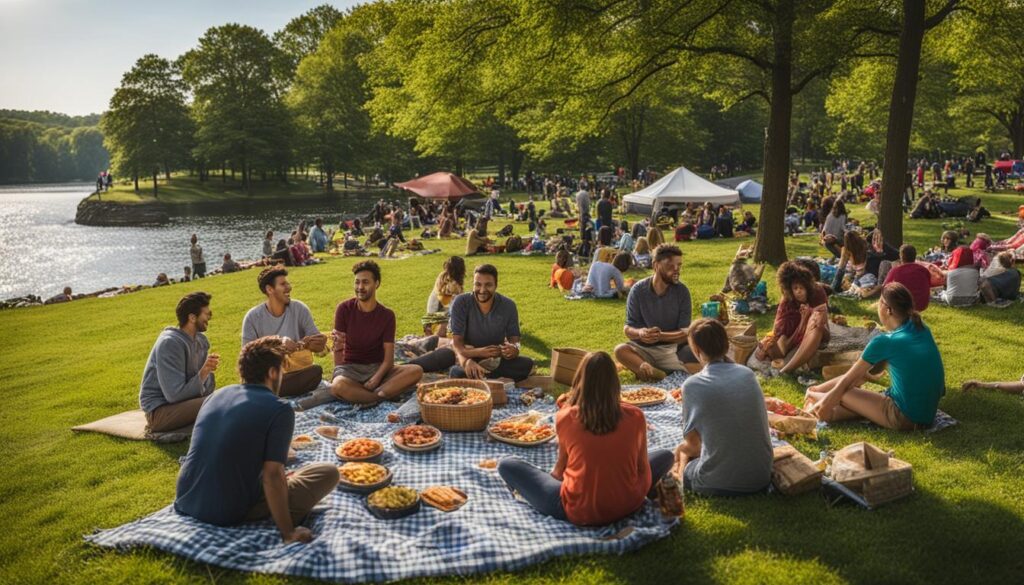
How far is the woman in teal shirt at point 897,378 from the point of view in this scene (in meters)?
6.04

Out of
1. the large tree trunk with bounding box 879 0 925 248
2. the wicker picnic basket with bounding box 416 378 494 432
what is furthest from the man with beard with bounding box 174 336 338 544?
the large tree trunk with bounding box 879 0 925 248

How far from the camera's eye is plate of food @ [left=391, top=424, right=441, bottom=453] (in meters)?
6.22

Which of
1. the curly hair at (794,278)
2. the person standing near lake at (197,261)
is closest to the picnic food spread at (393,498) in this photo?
the curly hair at (794,278)

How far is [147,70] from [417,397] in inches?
2643

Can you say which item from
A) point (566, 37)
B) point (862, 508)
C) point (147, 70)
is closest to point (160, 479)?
point (862, 508)

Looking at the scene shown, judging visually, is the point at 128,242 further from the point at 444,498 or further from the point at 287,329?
the point at 444,498

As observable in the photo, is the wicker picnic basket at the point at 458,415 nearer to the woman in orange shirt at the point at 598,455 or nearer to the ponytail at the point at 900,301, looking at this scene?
the woman in orange shirt at the point at 598,455

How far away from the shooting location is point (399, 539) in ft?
15.4

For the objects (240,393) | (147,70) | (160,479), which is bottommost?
(160,479)

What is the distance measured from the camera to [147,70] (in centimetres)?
6191

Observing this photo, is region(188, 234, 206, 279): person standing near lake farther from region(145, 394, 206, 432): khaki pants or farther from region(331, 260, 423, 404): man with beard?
region(145, 394, 206, 432): khaki pants

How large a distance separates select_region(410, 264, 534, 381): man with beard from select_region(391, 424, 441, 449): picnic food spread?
150cm

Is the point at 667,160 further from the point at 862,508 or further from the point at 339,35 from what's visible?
the point at 862,508

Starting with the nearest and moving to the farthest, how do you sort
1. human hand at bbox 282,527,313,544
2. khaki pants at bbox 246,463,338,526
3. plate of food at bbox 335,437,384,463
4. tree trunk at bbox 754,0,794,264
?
human hand at bbox 282,527,313,544
khaki pants at bbox 246,463,338,526
plate of food at bbox 335,437,384,463
tree trunk at bbox 754,0,794,264
